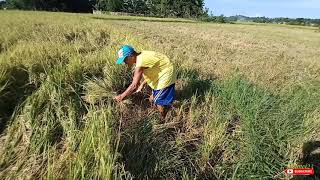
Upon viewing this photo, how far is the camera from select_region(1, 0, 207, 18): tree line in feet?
178

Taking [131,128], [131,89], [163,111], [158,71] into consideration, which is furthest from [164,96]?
[131,128]

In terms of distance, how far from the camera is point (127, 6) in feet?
276

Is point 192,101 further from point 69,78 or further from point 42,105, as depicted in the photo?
point 42,105

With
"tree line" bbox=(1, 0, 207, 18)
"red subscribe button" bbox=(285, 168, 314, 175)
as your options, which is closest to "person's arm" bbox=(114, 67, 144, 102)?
"red subscribe button" bbox=(285, 168, 314, 175)

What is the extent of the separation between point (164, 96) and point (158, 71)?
38 cm

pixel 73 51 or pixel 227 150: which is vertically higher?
pixel 73 51

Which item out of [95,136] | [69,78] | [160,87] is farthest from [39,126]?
[160,87]

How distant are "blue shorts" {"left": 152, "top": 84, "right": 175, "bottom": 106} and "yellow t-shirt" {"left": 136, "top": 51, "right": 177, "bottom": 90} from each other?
0.06 meters

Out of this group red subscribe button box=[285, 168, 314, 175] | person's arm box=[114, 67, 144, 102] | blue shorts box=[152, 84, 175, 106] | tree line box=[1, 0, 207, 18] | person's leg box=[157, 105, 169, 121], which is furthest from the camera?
tree line box=[1, 0, 207, 18]

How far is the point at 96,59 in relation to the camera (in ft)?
18.3

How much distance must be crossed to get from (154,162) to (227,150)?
969 millimetres

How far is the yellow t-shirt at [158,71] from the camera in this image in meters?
4.75

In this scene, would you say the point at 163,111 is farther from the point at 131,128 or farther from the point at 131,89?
the point at 131,128

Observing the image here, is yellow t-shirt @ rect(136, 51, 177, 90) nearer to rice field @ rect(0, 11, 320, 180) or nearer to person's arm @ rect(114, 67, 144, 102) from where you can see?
person's arm @ rect(114, 67, 144, 102)
